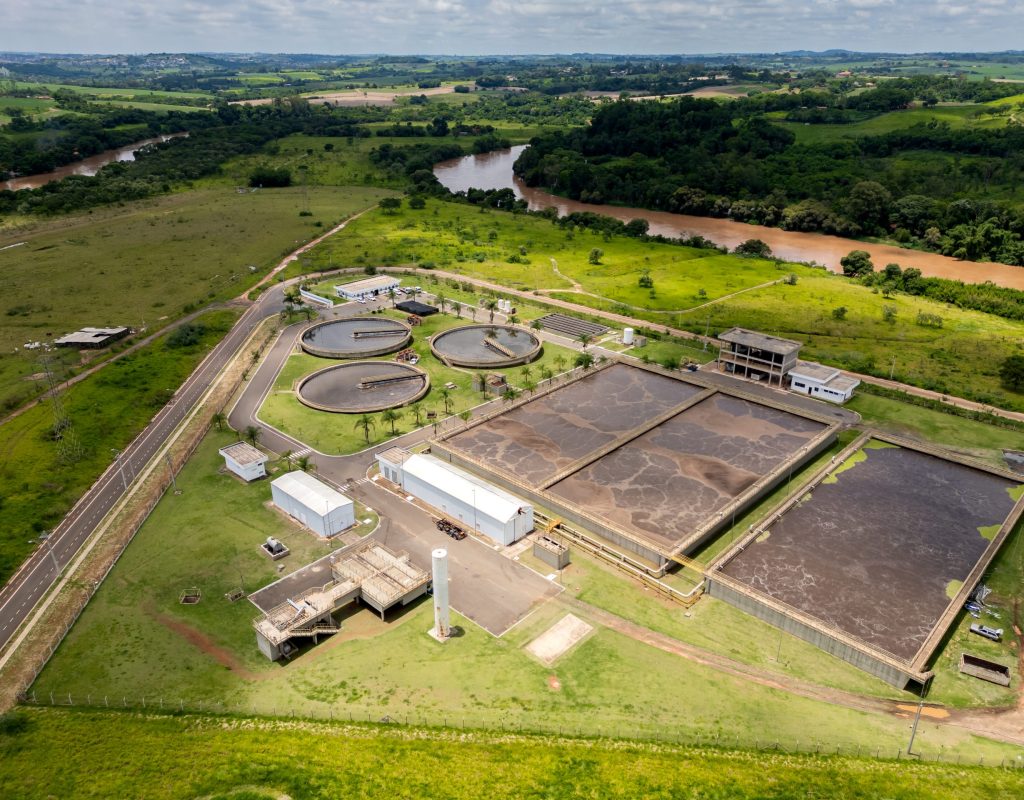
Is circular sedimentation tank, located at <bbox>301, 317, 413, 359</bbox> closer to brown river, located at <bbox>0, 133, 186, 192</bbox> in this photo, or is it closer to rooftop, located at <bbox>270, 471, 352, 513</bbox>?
rooftop, located at <bbox>270, 471, 352, 513</bbox>

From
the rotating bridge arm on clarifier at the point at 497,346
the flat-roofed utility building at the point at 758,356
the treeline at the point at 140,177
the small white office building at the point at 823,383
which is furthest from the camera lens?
the treeline at the point at 140,177

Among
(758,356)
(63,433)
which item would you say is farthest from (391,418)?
(758,356)

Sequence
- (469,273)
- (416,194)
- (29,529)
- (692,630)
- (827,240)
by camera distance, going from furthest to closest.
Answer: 1. (416,194)
2. (827,240)
3. (469,273)
4. (29,529)
5. (692,630)

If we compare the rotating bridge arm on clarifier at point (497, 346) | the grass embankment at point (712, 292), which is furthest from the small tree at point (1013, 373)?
the rotating bridge arm on clarifier at point (497, 346)

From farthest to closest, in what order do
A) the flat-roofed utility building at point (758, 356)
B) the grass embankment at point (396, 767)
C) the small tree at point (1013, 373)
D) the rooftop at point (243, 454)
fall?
1. the flat-roofed utility building at point (758, 356)
2. the small tree at point (1013, 373)
3. the rooftop at point (243, 454)
4. the grass embankment at point (396, 767)

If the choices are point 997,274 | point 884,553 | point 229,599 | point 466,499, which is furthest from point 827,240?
point 229,599

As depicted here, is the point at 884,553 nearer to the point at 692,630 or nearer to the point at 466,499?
the point at 692,630

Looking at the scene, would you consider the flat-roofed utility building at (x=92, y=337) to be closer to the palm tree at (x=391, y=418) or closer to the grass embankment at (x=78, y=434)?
the grass embankment at (x=78, y=434)

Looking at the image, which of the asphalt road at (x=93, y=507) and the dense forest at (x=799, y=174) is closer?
the asphalt road at (x=93, y=507)
